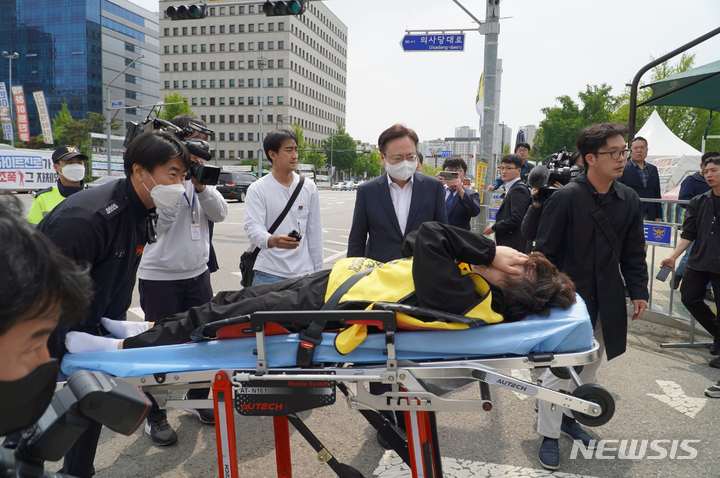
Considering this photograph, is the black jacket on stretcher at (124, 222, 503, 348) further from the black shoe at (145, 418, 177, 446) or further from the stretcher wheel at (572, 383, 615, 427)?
the black shoe at (145, 418, 177, 446)

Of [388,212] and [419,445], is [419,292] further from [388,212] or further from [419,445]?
[388,212]

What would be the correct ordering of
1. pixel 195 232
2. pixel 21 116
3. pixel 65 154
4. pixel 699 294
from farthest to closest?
pixel 21 116
pixel 65 154
pixel 699 294
pixel 195 232

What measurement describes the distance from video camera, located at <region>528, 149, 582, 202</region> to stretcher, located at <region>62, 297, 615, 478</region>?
2003mm

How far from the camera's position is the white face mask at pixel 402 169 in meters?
3.78

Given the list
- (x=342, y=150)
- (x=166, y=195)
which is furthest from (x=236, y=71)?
(x=166, y=195)

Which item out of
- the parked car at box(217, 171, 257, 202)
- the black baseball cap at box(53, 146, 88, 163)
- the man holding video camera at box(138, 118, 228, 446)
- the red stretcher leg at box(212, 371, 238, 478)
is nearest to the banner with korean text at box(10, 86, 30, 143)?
the parked car at box(217, 171, 257, 202)

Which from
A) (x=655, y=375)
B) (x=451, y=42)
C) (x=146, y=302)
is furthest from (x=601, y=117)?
(x=146, y=302)

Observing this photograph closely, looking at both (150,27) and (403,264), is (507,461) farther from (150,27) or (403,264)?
(150,27)

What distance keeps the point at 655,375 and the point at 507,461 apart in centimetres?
224

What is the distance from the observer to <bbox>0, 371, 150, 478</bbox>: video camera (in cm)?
99

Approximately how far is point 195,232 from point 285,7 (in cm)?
1038

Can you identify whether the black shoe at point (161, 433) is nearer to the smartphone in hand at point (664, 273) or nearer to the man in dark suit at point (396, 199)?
the man in dark suit at point (396, 199)

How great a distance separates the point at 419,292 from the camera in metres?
2.31

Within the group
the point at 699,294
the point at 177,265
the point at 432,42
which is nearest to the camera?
the point at 177,265
